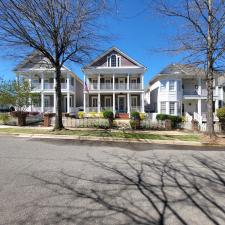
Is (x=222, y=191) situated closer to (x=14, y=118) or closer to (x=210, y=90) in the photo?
(x=210, y=90)

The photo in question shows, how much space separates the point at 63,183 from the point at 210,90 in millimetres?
11400

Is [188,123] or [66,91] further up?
[66,91]

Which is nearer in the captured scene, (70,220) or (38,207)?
(70,220)

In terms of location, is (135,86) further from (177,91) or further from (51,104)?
(51,104)

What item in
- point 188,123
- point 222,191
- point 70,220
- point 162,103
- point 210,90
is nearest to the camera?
point 70,220

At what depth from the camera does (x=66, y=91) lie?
2916cm

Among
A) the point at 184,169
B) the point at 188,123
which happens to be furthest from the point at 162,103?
the point at 184,169

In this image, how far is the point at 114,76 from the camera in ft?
94.4

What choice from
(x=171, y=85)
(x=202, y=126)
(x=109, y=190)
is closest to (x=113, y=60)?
(x=171, y=85)

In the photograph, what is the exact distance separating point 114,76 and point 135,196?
25.7 meters

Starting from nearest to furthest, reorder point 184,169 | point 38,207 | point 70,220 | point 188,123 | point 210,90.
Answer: point 70,220
point 38,207
point 184,169
point 210,90
point 188,123

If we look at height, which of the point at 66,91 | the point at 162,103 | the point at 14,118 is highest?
the point at 66,91

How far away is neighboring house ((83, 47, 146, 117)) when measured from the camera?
1090 inches

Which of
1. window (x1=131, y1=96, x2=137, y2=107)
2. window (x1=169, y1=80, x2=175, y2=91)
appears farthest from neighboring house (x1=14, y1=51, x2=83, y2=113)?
window (x1=169, y1=80, x2=175, y2=91)
